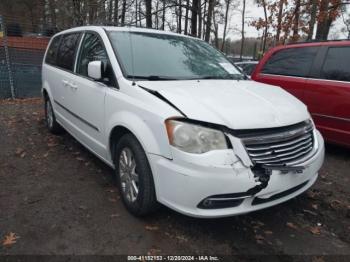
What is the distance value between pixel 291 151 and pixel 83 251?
191 cm

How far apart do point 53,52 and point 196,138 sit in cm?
402

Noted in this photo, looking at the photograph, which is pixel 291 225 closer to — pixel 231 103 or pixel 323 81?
pixel 231 103

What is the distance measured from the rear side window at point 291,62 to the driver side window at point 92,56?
328 centimetres

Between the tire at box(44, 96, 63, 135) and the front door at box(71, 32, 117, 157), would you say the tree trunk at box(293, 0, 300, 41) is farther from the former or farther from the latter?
the front door at box(71, 32, 117, 157)

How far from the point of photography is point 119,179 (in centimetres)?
340

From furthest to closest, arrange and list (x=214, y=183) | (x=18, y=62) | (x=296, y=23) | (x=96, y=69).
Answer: (x=296, y=23)
(x=18, y=62)
(x=96, y=69)
(x=214, y=183)

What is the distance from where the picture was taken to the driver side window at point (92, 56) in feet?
11.6

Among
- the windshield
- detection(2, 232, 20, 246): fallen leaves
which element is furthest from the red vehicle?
detection(2, 232, 20, 246): fallen leaves

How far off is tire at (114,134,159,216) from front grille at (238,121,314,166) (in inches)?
35.2

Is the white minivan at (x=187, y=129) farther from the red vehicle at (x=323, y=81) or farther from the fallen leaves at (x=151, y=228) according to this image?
the red vehicle at (x=323, y=81)

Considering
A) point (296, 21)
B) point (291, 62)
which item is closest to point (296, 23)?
point (296, 21)

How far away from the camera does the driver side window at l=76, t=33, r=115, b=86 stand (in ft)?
11.6

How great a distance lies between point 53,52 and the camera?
566 centimetres

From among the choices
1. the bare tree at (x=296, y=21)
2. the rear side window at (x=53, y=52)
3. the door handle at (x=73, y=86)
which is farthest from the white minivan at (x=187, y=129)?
the bare tree at (x=296, y=21)
